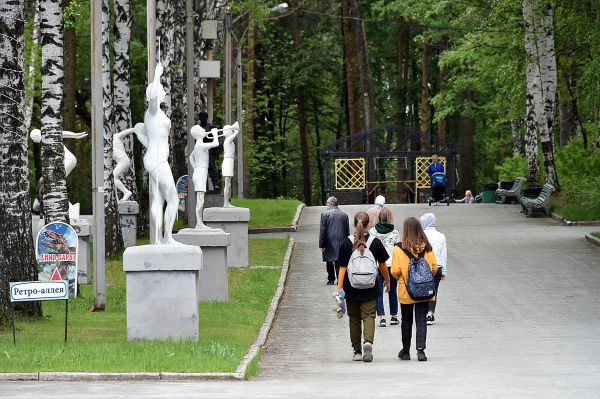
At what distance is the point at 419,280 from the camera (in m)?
16.3

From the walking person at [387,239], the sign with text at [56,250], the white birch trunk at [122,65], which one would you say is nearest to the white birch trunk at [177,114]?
the white birch trunk at [122,65]

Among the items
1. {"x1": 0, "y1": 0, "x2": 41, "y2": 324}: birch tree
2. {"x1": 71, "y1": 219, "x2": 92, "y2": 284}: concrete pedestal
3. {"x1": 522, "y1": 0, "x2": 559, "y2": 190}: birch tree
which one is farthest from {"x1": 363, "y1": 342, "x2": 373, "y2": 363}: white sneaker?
{"x1": 522, "y1": 0, "x2": 559, "y2": 190}: birch tree

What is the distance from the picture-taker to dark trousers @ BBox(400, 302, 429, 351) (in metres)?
16.4

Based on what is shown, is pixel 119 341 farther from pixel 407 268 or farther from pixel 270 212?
pixel 270 212

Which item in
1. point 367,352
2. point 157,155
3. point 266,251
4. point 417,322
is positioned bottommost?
point 367,352

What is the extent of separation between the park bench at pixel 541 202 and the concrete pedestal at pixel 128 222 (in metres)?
14.0

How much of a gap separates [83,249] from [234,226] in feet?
14.4

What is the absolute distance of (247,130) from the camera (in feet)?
235

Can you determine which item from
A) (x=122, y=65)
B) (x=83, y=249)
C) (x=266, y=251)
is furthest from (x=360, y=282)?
(x=122, y=65)

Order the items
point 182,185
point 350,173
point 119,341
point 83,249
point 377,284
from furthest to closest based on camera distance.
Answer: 1. point 350,173
2. point 182,185
3. point 83,249
4. point 119,341
5. point 377,284

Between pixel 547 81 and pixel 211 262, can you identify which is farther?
pixel 547 81

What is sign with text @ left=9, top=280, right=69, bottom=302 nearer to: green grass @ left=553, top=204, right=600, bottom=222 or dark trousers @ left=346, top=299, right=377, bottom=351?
dark trousers @ left=346, top=299, right=377, bottom=351

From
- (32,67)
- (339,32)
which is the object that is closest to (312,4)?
(339,32)

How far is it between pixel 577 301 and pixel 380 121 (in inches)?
2150
